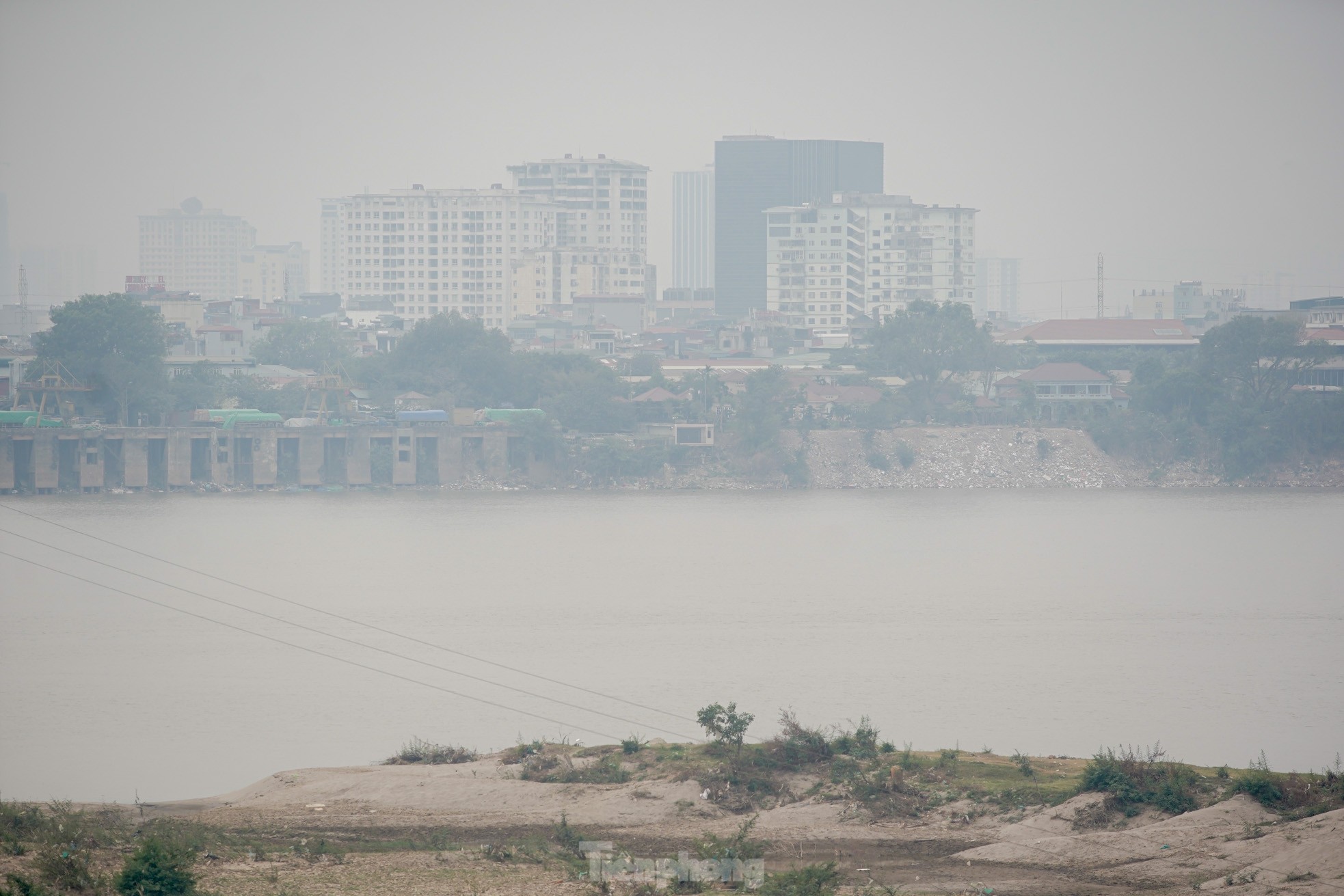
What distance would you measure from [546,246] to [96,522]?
36548mm

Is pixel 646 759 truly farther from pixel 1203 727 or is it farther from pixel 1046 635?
pixel 1046 635

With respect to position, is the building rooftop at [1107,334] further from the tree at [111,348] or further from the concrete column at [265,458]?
the tree at [111,348]

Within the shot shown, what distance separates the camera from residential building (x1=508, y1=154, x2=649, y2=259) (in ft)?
209

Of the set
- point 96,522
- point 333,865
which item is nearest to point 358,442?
point 96,522

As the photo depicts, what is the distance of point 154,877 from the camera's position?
21.3 ft

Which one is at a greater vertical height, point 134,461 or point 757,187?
point 757,187

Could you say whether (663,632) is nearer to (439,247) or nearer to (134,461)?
(134,461)

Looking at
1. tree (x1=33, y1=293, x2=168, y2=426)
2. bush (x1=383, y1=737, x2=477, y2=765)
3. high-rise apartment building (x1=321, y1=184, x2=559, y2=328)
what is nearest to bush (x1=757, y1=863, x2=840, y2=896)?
bush (x1=383, y1=737, x2=477, y2=765)

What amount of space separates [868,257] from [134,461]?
3322 cm

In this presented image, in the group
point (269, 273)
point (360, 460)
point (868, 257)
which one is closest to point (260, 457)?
point (360, 460)

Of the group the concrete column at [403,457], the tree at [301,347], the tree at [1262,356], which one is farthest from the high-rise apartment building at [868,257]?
the concrete column at [403,457]

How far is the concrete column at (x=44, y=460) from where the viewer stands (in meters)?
28.2

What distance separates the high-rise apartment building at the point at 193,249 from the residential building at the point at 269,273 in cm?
65

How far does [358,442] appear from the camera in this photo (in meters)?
30.1
